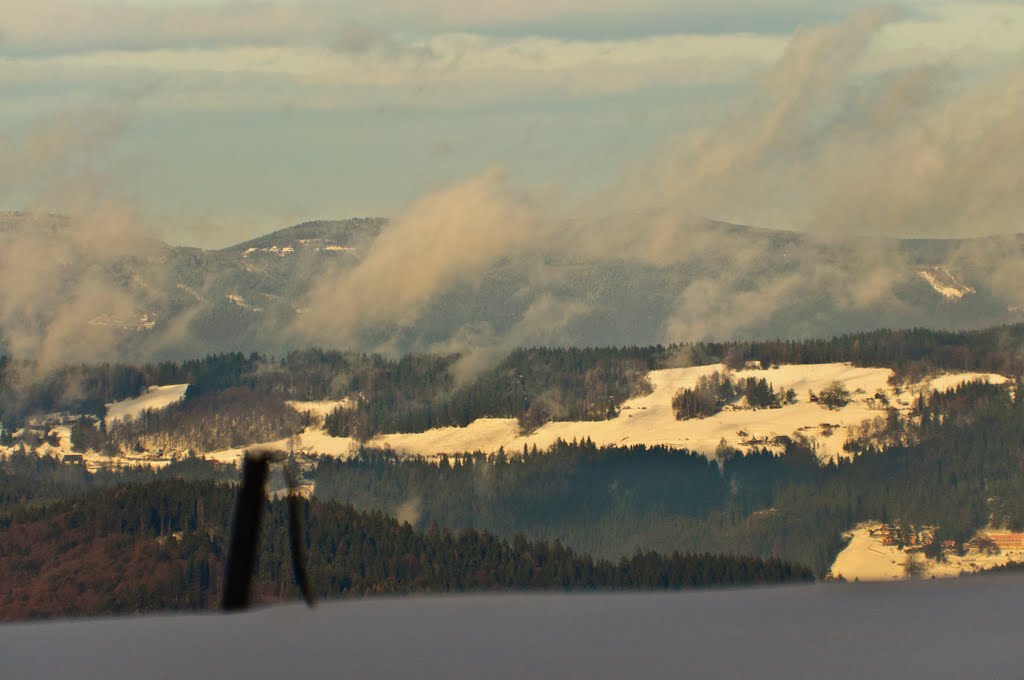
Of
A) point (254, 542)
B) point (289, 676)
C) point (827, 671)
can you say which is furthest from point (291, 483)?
point (827, 671)

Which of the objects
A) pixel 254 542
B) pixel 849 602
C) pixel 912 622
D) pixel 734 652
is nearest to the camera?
pixel 254 542

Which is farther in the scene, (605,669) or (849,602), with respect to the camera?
(849,602)

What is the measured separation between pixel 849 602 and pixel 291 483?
93304 mm

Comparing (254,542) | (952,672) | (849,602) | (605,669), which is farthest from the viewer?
(849,602)

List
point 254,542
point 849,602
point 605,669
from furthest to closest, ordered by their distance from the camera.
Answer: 1. point 849,602
2. point 605,669
3. point 254,542

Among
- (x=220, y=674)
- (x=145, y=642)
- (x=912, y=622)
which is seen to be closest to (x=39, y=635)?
Result: (x=145, y=642)

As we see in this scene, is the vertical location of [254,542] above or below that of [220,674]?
above

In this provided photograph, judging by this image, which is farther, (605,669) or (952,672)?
(605,669)

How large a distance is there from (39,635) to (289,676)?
235 ft

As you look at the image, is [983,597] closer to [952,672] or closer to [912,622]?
[912,622]

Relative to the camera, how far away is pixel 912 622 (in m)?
→ 154

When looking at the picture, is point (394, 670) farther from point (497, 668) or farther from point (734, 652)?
point (734, 652)

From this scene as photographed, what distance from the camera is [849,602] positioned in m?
184

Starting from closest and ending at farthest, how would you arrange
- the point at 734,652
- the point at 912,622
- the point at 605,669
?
the point at 605,669
the point at 734,652
the point at 912,622
